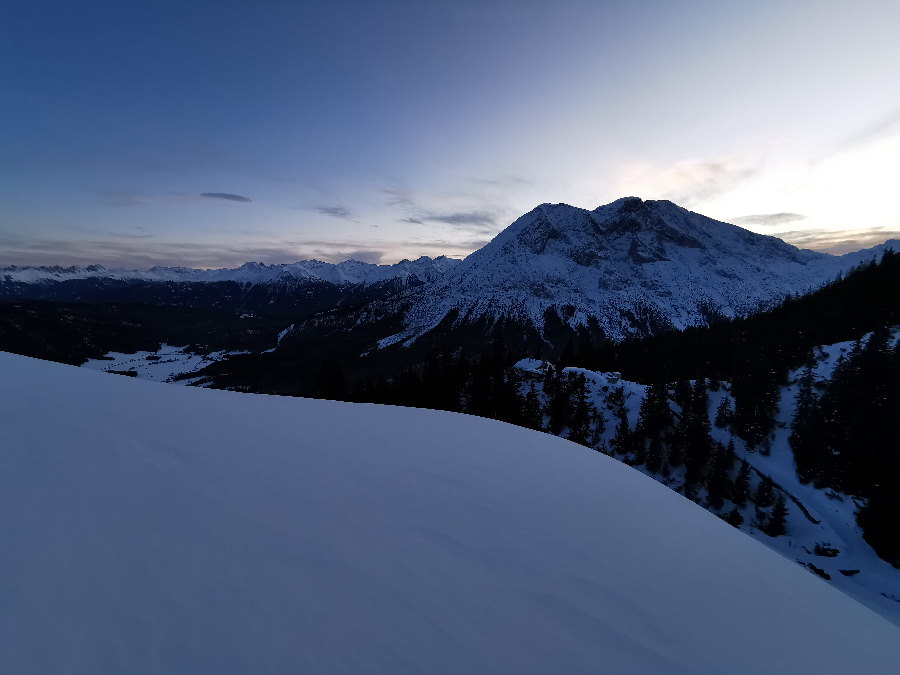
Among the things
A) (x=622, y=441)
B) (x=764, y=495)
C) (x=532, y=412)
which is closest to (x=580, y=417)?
(x=622, y=441)

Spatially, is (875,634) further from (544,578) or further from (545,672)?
(545,672)

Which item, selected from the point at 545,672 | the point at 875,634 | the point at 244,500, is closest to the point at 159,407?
the point at 244,500

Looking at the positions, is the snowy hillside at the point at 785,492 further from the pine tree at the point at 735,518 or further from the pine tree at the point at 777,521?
the pine tree at the point at 777,521

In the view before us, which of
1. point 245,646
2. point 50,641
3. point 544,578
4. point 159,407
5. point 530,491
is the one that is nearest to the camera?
point 50,641

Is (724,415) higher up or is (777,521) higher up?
(724,415)

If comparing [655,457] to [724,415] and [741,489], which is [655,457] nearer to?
[741,489]

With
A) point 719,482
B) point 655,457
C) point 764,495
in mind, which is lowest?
point 764,495

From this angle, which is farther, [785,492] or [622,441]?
[622,441]

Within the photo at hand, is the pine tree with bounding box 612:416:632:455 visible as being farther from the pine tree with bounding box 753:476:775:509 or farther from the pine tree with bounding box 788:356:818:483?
the pine tree with bounding box 788:356:818:483
